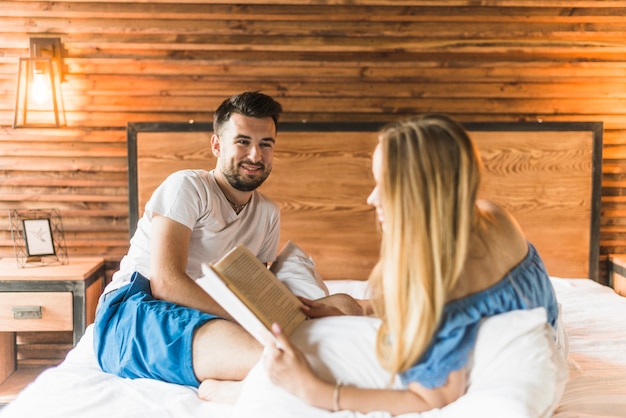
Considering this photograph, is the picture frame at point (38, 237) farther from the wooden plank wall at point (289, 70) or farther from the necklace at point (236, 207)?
the necklace at point (236, 207)

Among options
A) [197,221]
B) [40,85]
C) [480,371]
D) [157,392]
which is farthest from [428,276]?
[40,85]

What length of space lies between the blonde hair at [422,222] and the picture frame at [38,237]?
2463 mm

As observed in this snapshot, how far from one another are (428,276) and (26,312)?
2.34 m

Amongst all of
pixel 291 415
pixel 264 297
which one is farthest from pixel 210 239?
pixel 291 415

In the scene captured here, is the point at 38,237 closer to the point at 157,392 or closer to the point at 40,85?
the point at 40,85

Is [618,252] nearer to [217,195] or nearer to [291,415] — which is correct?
[217,195]

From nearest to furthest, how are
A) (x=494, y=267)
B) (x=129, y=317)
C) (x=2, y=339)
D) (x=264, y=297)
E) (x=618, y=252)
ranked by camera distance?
(x=494, y=267) → (x=264, y=297) → (x=129, y=317) → (x=2, y=339) → (x=618, y=252)

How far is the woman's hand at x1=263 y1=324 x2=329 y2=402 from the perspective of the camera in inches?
51.8

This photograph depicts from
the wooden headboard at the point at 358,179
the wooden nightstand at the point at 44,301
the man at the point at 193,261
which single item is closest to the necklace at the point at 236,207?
the man at the point at 193,261

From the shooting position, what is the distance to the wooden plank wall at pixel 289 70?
332cm

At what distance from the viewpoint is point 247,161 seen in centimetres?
242

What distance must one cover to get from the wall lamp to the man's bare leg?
6.33ft

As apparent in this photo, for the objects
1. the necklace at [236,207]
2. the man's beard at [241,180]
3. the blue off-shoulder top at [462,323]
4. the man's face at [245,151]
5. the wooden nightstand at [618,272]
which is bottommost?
the wooden nightstand at [618,272]

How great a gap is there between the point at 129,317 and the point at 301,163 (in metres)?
1.57
